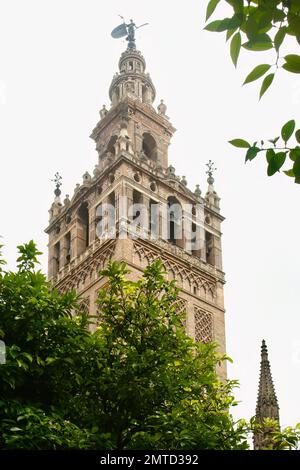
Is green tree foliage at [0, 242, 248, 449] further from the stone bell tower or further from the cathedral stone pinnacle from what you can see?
the stone bell tower

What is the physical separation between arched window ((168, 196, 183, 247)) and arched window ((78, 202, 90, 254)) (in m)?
4.06

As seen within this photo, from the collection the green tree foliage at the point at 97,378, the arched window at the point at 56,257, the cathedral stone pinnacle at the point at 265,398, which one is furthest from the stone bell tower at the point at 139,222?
the green tree foliage at the point at 97,378

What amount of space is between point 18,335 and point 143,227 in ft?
78.2

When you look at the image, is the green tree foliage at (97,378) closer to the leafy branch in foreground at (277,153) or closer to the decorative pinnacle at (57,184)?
the leafy branch in foreground at (277,153)

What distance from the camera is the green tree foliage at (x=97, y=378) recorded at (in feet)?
37.0

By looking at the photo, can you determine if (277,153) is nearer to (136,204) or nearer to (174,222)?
(136,204)

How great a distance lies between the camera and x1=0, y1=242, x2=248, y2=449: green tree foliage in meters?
11.3

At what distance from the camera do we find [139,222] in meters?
36.0

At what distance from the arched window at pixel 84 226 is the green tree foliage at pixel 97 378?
23.9m

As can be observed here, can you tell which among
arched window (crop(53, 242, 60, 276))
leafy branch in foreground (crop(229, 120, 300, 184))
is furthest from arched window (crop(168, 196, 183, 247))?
leafy branch in foreground (crop(229, 120, 300, 184))

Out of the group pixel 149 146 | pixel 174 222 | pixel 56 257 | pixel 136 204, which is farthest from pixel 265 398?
pixel 149 146

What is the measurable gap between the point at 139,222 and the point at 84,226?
13.9ft
